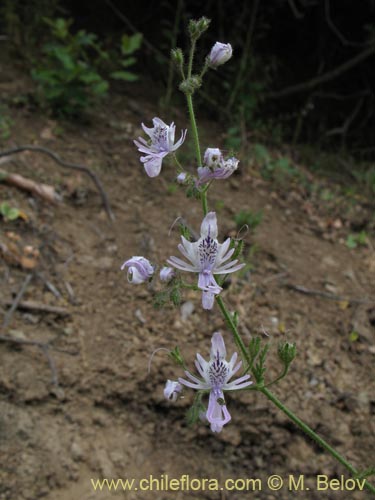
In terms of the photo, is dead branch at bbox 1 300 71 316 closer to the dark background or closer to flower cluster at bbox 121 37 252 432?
flower cluster at bbox 121 37 252 432

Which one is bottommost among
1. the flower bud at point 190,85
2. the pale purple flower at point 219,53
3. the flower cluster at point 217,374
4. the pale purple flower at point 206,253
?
the flower cluster at point 217,374

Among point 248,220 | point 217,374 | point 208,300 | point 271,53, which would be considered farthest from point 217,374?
point 271,53

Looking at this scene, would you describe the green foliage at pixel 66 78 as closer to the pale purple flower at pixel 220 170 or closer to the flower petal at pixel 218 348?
the pale purple flower at pixel 220 170

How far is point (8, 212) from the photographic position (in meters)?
3.26

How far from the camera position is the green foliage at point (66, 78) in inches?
159

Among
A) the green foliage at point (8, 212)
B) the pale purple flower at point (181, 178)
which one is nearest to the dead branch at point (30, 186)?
the green foliage at point (8, 212)

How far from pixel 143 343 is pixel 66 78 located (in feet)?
7.06

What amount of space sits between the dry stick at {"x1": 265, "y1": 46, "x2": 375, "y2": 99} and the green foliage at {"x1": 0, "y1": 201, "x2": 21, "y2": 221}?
294 cm

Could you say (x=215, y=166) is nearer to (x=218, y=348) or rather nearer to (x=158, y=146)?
(x=158, y=146)

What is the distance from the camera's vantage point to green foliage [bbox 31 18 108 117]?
13.3ft

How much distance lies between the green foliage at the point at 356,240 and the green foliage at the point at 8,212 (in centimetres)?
225

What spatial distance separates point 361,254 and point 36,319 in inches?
89.3

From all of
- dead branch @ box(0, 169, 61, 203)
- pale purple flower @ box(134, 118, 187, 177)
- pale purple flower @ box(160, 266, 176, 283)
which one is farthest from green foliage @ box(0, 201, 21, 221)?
pale purple flower @ box(160, 266, 176, 283)

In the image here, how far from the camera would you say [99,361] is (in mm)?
2811
